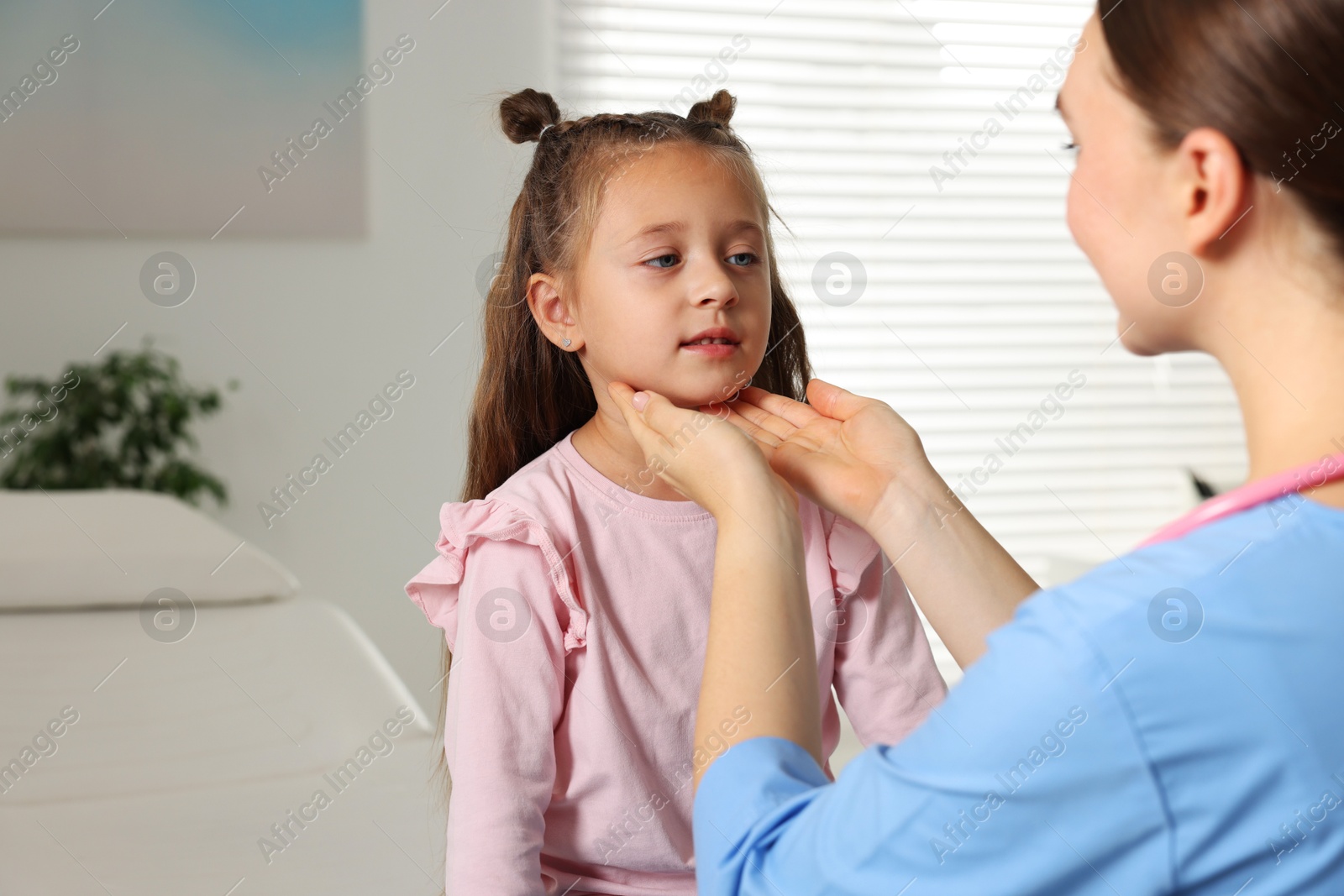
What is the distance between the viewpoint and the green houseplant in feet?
9.14

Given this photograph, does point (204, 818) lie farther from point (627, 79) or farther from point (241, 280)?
point (627, 79)

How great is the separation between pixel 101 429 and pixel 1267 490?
287 cm

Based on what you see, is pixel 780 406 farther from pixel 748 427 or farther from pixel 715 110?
pixel 715 110

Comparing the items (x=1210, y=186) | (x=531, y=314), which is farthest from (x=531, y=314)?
(x=1210, y=186)

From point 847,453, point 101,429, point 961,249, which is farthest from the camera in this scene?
point 961,249

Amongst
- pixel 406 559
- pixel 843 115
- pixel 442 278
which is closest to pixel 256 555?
pixel 406 559

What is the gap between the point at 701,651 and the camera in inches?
45.6

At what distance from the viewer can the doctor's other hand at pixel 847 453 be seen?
97 centimetres

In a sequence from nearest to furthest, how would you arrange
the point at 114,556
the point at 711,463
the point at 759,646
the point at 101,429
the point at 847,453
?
the point at 759,646 < the point at 711,463 < the point at 847,453 < the point at 114,556 < the point at 101,429

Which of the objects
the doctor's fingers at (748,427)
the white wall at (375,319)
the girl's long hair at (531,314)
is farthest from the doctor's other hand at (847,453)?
the white wall at (375,319)

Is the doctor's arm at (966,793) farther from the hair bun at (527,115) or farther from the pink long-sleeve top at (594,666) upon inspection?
the hair bun at (527,115)

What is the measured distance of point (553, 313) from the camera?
49.9 inches

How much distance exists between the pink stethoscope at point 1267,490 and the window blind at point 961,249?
2738 millimetres

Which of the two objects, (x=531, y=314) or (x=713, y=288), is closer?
(x=713, y=288)
